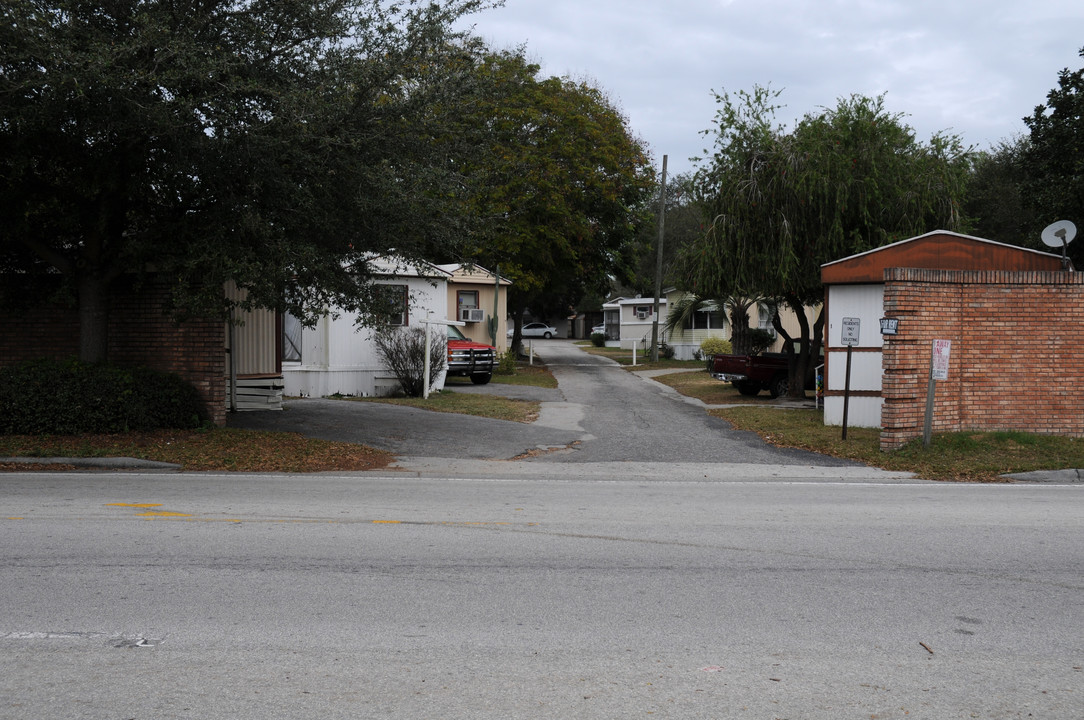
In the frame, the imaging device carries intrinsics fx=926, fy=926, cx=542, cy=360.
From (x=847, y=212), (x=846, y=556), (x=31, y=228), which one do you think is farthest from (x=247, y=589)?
(x=847, y=212)

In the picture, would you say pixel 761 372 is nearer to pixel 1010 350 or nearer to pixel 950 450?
pixel 1010 350

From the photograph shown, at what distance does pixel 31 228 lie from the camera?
13.2 meters

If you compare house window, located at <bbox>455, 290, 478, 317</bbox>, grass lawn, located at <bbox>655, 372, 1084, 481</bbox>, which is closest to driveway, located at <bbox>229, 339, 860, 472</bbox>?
grass lawn, located at <bbox>655, 372, 1084, 481</bbox>

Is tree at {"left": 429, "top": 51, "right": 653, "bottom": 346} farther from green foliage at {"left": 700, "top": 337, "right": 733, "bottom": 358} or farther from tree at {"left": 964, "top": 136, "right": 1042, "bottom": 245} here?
tree at {"left": 964, "top": 136, "right": 1042, "bottom": 245}

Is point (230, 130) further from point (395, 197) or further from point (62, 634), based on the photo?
point (62, 634)

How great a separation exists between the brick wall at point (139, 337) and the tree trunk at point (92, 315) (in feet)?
1.38

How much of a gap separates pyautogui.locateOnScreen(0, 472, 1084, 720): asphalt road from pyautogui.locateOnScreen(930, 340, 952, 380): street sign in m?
4.12

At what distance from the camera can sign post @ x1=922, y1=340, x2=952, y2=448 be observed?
1349cm

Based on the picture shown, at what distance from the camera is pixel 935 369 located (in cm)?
1349

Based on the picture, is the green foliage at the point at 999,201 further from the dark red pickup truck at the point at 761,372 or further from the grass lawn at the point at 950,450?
the grass lawn at the point at 950,450

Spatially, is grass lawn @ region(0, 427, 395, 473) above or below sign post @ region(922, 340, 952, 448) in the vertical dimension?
below

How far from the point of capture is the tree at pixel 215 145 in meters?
11.5

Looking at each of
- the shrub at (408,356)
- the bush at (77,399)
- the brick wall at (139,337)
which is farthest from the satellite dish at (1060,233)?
the bush at (77,399)

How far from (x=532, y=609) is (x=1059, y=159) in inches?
1278
